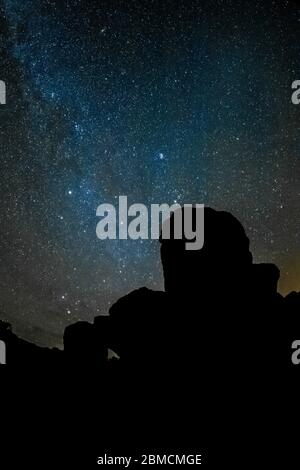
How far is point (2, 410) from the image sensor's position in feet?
60.3

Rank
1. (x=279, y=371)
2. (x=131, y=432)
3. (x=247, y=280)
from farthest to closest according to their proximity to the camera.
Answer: (x=247, y=280) → (x=279, y=371) → (x=131, y=432)

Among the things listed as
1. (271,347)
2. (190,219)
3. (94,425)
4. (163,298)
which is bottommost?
(94,425)

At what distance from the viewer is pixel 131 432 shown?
696 inches

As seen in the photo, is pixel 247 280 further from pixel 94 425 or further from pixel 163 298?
pixel 94 425

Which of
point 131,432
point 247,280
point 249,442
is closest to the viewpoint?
point 249,442

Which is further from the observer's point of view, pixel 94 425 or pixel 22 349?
pixel 22 349

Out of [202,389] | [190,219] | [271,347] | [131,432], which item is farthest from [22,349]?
[271,347]
